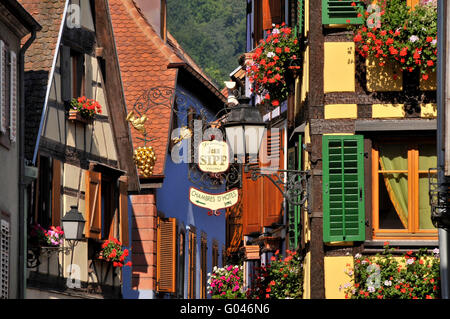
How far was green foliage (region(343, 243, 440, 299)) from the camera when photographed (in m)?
16.6

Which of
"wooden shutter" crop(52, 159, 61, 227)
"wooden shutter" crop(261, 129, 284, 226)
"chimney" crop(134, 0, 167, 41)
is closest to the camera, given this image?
"wooden shutter" crop(52, 159, 61, 227)

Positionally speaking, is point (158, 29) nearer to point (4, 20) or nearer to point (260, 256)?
point (260, 256)

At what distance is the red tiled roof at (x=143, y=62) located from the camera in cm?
2712

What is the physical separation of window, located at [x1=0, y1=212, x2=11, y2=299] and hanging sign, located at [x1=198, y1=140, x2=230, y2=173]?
399 cm

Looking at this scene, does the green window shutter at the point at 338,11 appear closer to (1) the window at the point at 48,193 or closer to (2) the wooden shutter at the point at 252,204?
(1) the window at the point at 48,193

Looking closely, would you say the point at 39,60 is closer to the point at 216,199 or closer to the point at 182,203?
the point at 216,199

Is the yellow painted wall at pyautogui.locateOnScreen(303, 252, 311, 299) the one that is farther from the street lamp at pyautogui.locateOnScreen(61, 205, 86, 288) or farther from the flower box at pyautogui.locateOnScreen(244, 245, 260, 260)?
the flower box at pyautogui.locateOnScreen(244, 245, 260, 260)

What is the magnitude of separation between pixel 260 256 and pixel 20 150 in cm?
711

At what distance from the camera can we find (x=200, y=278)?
31.8 m

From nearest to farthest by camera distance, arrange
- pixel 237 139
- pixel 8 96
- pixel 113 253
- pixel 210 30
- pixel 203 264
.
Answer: pixel 237 139 < pixel 8 96 < pixel 113 253 < pixel 203 264 < pixel 210 30

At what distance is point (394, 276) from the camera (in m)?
16.8

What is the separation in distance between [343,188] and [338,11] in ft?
7.86

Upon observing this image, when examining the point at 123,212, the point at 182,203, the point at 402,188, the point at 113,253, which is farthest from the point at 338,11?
the point at 182,203

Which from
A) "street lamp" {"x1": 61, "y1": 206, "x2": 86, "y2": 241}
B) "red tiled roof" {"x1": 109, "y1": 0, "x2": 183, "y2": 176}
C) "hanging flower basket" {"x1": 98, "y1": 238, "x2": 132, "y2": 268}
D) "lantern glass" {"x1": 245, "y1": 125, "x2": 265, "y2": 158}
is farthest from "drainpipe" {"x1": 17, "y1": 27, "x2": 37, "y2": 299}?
"red tiled roof" {"x1": 109, "y1": 0, "x2": 183, "y2": 176}
